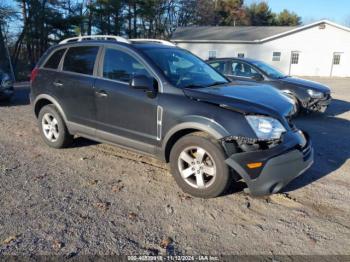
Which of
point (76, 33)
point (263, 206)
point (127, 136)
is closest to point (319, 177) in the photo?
point (263, 206)

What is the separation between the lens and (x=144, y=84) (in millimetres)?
4223

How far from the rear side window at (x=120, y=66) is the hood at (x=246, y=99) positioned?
0.83 metres

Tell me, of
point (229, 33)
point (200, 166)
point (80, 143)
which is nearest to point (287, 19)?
point (229, 33)

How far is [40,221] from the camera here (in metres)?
3.47

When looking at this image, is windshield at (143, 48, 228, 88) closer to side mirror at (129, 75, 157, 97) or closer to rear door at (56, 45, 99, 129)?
side mirror at (129, 75, 157, 97)

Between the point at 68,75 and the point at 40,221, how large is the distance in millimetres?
2664

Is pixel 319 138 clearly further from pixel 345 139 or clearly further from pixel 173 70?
pixel 173 70

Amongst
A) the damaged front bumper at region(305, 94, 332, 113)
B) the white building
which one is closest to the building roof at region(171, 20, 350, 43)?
the white building

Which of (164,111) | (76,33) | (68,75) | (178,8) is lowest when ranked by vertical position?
(164,111)

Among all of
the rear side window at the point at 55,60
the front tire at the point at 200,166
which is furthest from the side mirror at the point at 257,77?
the front tire at the point at 200,166

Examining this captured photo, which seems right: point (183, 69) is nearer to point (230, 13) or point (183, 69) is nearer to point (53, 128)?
point (53, 128)

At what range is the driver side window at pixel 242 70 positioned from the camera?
9.21 m

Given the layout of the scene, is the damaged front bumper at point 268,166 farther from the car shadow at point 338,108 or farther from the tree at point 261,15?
the tree at point 261,15

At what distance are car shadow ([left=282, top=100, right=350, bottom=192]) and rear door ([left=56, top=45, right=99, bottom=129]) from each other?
3.08 meters
